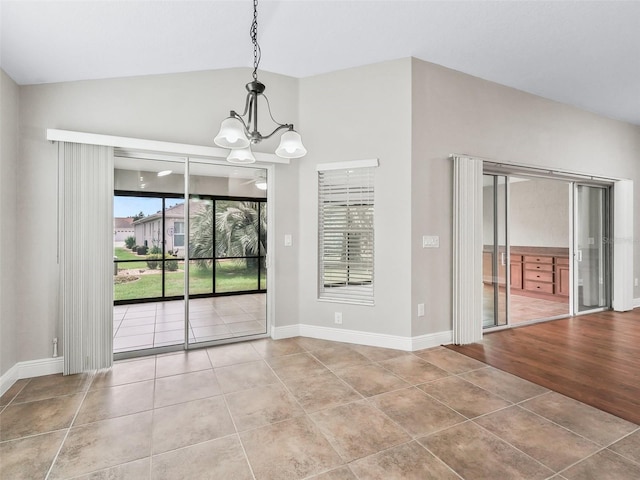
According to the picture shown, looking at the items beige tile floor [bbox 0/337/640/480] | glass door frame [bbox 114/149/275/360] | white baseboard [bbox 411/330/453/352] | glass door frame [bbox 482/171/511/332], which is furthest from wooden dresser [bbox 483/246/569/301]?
glass door frame [bbox 114/149/275/360]

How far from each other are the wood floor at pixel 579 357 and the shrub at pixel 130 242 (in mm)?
4309

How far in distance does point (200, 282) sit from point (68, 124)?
2429 millimetres

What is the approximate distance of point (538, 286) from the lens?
5.94 metres

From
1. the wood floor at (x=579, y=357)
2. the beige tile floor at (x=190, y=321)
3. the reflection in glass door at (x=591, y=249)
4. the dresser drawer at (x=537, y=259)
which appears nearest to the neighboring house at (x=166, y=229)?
the beige tile floor at (x=190, y=321)

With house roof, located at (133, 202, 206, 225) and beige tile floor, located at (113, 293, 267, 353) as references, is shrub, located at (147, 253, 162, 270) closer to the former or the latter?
house roof, located at (133, 202, 206, 225)

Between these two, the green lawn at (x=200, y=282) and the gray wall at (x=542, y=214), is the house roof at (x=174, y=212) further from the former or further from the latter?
the gray wall at (x=542, y=214)

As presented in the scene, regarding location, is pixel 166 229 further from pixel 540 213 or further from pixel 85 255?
pixel 540 213

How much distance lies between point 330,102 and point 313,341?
2.98 m

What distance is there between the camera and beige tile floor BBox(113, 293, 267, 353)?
4.02 metres

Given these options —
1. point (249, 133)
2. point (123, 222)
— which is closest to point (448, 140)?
point (249, 133)

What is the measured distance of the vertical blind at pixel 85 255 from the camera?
10.1ft

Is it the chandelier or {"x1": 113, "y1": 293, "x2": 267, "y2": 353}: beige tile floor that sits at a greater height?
the chandelier

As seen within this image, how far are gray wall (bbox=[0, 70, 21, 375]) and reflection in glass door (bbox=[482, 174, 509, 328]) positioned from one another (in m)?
5.18

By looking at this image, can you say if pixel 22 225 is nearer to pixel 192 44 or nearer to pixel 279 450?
pixel 192 44
